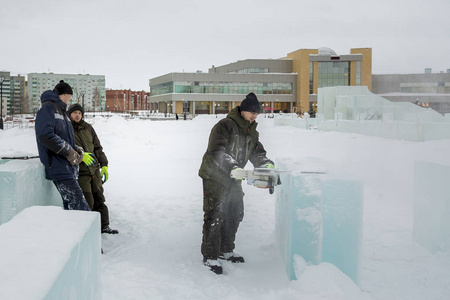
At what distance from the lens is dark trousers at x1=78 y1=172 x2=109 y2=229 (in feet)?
15.9

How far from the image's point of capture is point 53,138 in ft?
12.4

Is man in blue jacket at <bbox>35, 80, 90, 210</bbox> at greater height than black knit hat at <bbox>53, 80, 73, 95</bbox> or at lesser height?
lesser

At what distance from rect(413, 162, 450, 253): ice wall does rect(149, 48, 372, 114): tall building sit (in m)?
82.6

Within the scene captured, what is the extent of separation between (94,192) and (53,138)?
1539 millimetres

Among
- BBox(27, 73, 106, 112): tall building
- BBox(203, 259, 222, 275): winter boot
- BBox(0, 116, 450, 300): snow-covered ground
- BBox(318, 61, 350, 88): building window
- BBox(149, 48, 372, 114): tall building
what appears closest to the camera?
BBox(0, 116, 450, 300): snow-covered ground

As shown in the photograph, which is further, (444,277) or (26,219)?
(444,277)

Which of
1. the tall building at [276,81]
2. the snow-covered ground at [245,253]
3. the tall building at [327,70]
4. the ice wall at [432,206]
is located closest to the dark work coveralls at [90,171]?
the snow-covered ground at [245,253]

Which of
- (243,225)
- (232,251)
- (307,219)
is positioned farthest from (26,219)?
(243,225)

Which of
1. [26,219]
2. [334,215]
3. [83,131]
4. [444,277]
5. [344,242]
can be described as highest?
[83,131]

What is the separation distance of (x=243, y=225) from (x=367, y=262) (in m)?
1.92

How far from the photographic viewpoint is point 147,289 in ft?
Result: 12.0

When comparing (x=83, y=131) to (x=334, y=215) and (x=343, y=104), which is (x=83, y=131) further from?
(x=343, y=104)

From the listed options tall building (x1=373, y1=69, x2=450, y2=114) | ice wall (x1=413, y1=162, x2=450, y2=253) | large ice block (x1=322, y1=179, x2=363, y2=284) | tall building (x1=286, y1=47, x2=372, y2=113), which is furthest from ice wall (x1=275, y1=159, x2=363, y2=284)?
tall building (x1=373, y1=69, x2=450, y2=114)

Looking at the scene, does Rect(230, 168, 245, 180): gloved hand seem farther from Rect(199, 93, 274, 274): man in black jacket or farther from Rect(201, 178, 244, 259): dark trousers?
Rect(201, 178, 244, 259): dark trousers
